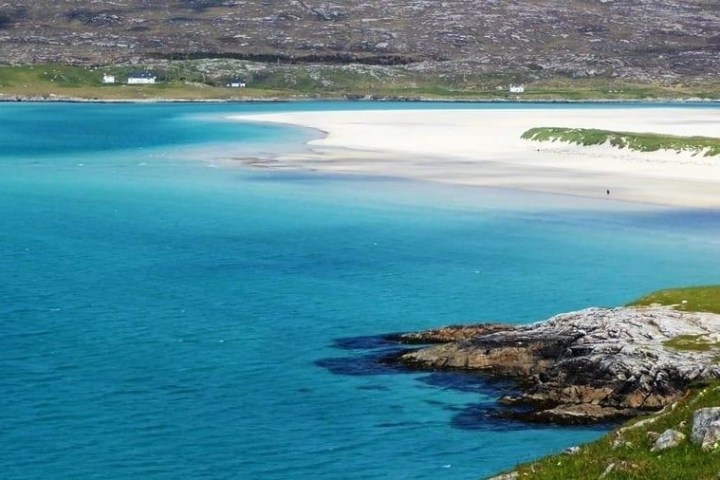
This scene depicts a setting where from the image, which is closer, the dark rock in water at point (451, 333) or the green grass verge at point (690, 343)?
the green grass verge at point (690, 343)

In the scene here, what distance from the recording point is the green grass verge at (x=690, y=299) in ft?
108

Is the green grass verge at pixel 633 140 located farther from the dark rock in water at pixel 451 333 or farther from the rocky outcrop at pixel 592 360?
the rocky outcrop at pixel 592 360

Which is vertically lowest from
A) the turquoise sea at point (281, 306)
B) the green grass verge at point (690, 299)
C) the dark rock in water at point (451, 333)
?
the turquoise sea at point (281, 306)

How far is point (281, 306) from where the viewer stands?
4266cm

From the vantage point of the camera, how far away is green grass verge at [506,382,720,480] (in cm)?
1834

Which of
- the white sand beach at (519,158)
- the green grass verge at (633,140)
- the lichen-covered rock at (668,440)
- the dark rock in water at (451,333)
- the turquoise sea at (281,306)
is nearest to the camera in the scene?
the lichen-covered rock at (668,440)

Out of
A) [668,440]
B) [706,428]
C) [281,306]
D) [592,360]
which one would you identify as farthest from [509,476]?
[281,306]

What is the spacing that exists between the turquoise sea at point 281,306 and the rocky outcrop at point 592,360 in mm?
904

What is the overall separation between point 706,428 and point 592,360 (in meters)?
10.7

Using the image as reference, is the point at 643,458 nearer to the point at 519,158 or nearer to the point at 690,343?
the point at 690,343

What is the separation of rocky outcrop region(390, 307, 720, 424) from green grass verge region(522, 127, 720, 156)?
194 ft

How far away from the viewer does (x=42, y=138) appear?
141 metres

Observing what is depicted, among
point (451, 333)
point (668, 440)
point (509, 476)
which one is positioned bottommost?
point (451, 333)

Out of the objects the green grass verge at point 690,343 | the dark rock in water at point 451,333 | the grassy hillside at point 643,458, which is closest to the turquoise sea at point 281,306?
the dark rock in water at point 451,333
